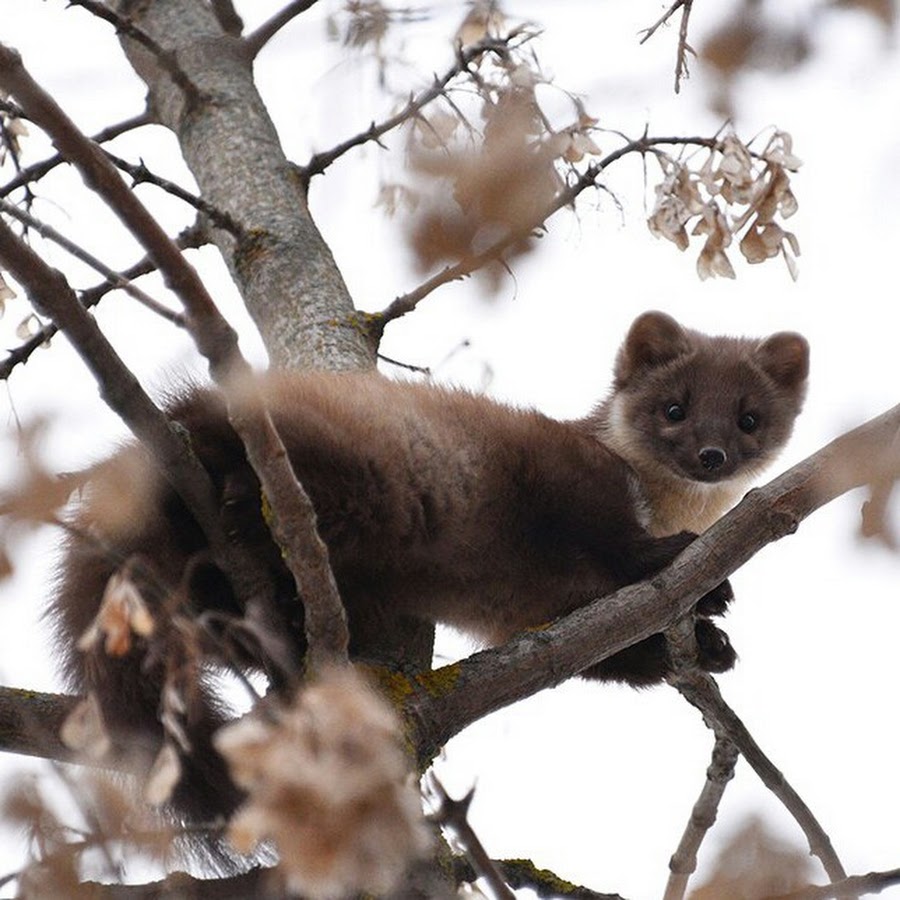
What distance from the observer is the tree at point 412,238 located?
3.12 metres

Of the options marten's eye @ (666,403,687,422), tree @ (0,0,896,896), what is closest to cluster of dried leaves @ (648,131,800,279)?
tree @ (0,0,896,896)

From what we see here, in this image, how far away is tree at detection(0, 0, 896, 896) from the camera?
3.12m

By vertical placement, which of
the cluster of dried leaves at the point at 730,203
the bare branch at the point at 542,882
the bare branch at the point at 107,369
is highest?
the cluster of dried leaves at the point at 730,203

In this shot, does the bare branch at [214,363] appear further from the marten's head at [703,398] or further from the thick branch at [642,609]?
the marten's head at [703,398]

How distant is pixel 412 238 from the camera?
175 inches

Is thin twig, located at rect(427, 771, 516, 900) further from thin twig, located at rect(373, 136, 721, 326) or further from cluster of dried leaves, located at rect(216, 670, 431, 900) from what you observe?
thin twig, located at rect(373, 136, 721, 326)

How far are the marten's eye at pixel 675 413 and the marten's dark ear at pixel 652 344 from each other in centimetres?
47

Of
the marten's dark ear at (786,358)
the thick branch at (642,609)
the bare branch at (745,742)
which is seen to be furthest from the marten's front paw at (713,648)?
the marten's dark ear at (786,358)

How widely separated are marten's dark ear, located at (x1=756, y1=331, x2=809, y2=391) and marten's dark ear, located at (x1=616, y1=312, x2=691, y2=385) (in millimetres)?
401

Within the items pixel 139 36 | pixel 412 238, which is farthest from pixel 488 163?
pixel 139 36

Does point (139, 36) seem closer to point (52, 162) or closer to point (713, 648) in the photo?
point (52, 162)

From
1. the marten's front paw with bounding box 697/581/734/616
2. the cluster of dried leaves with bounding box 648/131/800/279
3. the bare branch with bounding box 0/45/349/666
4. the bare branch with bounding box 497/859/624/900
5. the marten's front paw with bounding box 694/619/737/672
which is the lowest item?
the bare branch with bounding box 497/859/624/900

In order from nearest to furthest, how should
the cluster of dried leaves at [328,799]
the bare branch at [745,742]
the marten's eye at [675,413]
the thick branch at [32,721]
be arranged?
1. the cluster of dried leaves at [328,799]
2. the thick branch at [32,721]
3. the bare branch at [745,742]
4. the marten's eye at [675,413]

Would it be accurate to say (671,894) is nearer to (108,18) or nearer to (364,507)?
(364,507)
